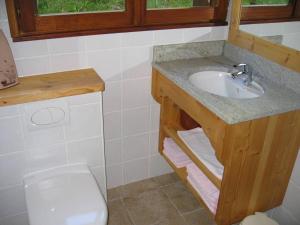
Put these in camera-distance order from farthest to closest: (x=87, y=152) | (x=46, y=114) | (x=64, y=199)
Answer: (x=87, y=152) → (x=46, y=114) → (x=64, y=199)

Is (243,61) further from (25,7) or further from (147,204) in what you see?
(25,7)

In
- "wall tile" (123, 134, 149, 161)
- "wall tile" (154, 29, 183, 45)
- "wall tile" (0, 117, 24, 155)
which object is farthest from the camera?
"wall tile" (123, 134, 149, 161)

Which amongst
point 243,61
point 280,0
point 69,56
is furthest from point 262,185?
point 69,56

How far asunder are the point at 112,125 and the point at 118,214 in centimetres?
55

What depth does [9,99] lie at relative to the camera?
1386 mm

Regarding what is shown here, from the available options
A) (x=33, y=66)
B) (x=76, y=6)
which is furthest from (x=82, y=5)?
(x=33, y=66)

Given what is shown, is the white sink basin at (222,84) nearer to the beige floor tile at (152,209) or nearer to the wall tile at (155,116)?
the wall tile at (155,116)

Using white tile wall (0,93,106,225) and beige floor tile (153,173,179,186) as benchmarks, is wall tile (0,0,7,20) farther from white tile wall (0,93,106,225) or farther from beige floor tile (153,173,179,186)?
beige floor tile (153,173,179,186)

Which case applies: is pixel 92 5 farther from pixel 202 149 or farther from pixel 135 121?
pixel 202 149

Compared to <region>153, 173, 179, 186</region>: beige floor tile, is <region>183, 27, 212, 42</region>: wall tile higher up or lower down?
higher up

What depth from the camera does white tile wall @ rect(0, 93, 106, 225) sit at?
4.85 ft

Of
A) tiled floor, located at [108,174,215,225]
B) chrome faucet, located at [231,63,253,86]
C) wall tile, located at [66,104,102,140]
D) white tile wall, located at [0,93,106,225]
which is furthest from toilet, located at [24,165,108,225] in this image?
chrome faucet, located at [231,63,253,86]

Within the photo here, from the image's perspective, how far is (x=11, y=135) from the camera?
1485mm

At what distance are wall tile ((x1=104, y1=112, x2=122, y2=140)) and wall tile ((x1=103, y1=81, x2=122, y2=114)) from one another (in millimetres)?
37
